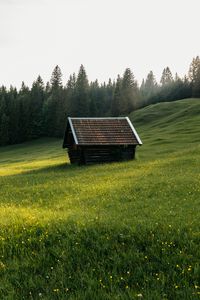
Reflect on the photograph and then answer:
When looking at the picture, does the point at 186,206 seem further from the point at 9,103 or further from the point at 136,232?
the point at 9,103

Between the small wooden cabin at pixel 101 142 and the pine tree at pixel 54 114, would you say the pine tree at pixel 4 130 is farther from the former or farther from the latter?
the small wooden cabin at pixel 101 142

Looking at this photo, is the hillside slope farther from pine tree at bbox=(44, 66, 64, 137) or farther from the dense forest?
pine tree at bbox=(44, 66, 64, 137)

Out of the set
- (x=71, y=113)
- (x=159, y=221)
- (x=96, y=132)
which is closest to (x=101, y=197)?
(x=159, y=221)

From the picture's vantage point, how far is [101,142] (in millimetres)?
38656

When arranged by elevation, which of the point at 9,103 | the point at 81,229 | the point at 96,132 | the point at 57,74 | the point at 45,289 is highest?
the point at 57,74

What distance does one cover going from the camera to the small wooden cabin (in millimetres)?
38344

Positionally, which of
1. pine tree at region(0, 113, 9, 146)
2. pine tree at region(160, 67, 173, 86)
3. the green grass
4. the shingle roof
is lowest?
the green grass

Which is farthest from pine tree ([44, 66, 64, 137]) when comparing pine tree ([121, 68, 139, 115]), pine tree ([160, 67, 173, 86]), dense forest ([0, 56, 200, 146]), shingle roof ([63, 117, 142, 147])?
pine tree ([160, 67, 173, 86])

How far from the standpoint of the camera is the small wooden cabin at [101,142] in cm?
3834

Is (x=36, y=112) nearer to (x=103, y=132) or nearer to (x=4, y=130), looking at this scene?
(x=4, y=130)

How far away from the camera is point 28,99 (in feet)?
403

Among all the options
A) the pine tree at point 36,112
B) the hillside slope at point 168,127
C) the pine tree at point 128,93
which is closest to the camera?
the hillside slope at point 168,127

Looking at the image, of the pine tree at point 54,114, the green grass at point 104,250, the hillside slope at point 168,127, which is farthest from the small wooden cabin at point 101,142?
the pine tree at point 54,114

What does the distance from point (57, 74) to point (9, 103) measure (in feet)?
62.0
